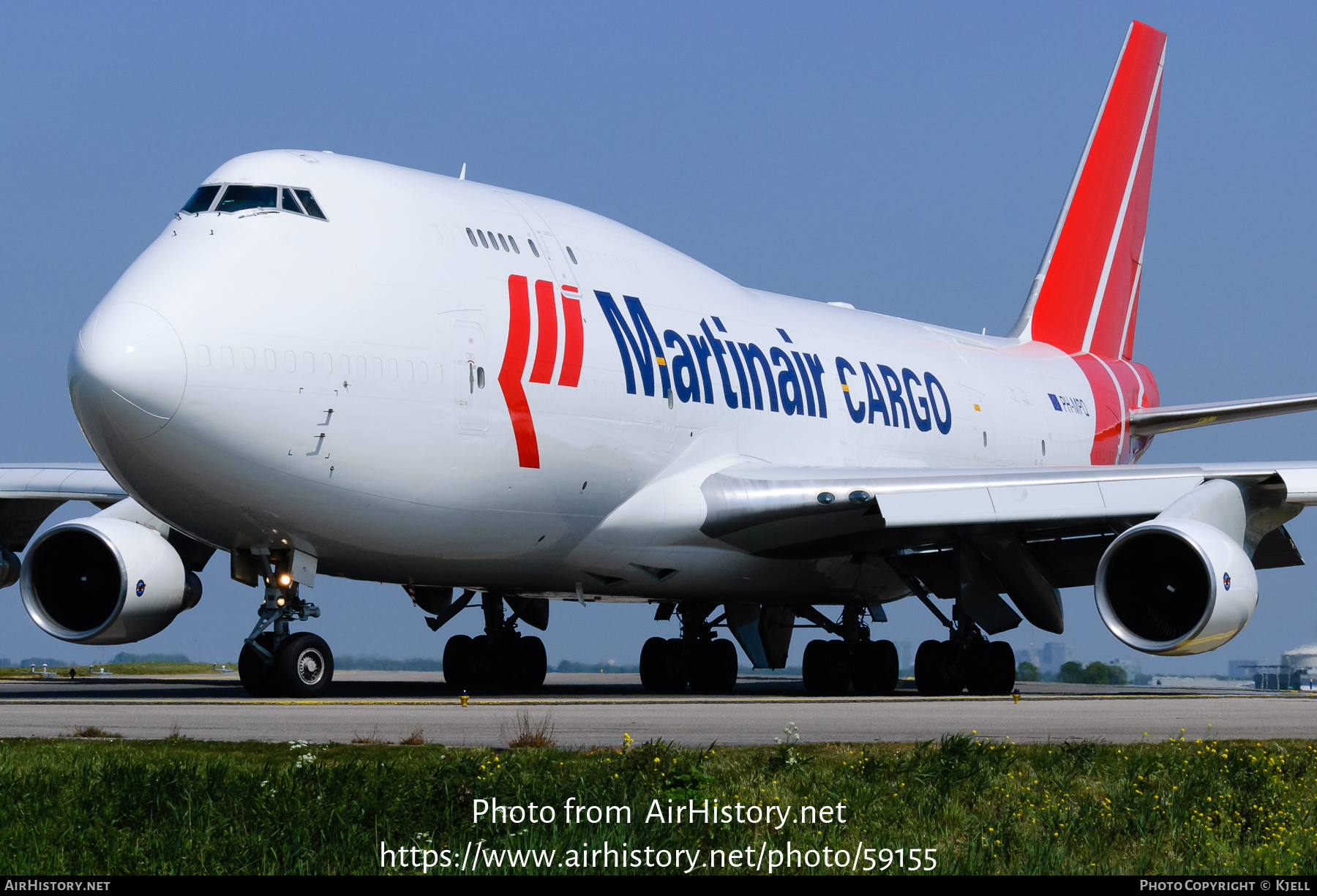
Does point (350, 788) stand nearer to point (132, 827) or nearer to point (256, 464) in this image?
point (132, 827)

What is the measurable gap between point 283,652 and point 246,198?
3.74 metres

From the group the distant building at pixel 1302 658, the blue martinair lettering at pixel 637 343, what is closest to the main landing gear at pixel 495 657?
the blue martinair lettering at pixel 637 343

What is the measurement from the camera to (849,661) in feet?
63.4

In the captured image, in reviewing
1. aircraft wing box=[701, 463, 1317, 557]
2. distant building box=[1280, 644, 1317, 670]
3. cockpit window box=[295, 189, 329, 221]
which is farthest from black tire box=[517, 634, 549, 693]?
distant building box=[1280, 644, 1317, 670]

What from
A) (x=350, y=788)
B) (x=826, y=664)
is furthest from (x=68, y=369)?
(x=826, y=664)

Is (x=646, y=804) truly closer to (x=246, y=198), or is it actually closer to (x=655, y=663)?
(x=246, y=198)

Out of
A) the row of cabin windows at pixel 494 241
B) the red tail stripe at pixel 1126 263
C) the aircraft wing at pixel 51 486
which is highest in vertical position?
the red tail stripe at pixel 1126 263

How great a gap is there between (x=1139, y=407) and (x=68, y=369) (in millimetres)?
18985

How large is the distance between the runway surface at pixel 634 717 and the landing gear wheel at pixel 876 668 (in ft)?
10.5

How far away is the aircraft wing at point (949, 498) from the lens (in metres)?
15.1

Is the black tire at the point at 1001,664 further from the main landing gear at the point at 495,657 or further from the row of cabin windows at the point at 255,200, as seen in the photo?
the row of cabin windows at the point at 255,200

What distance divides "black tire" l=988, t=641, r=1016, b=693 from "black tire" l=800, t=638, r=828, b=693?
219 cm

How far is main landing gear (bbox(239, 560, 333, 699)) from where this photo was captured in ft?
41.5

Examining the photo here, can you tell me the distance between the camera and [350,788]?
20.3 feet
